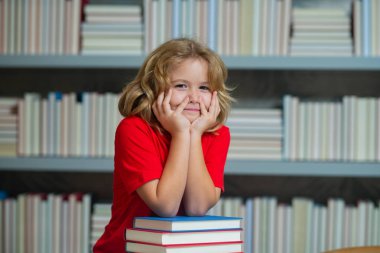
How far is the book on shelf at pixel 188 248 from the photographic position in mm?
1101

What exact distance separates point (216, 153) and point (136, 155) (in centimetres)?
21

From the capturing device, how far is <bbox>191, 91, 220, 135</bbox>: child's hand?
1.49 m

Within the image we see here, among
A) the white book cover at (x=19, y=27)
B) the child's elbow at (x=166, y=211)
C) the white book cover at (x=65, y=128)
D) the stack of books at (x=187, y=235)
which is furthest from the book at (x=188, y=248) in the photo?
the white book cover at (x=19, y=27)

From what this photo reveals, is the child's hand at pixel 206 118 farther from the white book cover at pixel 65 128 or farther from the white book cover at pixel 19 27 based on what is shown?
the white book cover at pixel 19 27

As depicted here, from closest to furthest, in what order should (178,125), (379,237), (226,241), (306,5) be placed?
(226,241) < (178,125) < (379,237) < (306,5)

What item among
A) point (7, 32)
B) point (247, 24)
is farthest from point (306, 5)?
point (7, 32)

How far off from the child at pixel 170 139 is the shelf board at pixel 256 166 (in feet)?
2.97

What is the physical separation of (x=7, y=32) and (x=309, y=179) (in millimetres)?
1347

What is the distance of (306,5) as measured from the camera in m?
2.81

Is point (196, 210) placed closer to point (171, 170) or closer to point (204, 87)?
point (171, 170)

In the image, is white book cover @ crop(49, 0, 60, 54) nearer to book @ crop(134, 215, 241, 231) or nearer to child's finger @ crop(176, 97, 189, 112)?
child's finger @ crop(176, 97, 189, 112)

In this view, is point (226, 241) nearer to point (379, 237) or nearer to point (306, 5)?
point (379, 237)

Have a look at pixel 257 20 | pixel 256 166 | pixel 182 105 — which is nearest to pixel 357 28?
pixel 257 20

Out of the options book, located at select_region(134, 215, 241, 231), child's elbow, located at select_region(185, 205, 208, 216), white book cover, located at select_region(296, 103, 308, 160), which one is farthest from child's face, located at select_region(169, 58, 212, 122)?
white book cover, located at select_region(296, 103, 308, 160)
